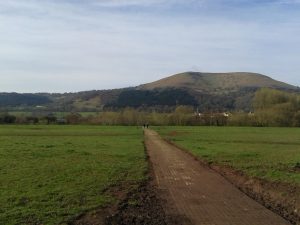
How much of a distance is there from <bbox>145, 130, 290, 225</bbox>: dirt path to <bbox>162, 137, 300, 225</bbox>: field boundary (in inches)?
13.4

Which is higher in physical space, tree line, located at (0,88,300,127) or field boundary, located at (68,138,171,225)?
tree line, located at (0,88,300,127)

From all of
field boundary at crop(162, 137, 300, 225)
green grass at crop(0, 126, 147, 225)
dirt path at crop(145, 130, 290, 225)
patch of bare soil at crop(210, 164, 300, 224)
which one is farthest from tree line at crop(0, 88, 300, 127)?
patch of bare soil at crop(210, 164, 300, 224)

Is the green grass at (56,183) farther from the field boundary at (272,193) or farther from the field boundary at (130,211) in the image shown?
the field boundary at (272,193)

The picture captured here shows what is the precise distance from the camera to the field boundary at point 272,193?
14174 mm

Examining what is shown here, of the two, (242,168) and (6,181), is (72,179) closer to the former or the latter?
(6,181)

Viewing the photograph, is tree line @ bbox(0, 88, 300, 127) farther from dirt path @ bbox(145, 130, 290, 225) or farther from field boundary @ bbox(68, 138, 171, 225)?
field boundary @ bbox(68, 138, 171, 225)

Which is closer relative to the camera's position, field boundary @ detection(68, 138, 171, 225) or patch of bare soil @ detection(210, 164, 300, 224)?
field boundary @ detection(68, 138, 171, 225)

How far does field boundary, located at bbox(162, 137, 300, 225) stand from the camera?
46.5 feet

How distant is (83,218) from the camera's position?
12.4 metres

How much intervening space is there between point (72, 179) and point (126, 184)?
2325mm

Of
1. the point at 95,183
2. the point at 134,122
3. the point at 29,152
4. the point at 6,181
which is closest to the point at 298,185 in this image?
the point at 95,183

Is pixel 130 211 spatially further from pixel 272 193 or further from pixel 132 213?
pixel 272 193

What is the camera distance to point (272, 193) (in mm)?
17172

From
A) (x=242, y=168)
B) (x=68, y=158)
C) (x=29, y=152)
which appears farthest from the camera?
(x=29, y=152)
